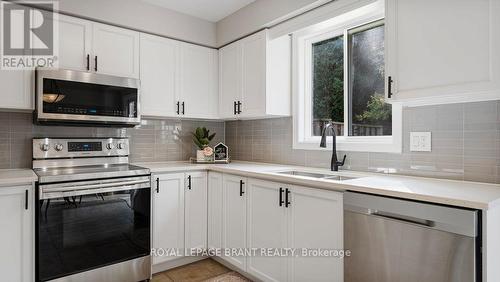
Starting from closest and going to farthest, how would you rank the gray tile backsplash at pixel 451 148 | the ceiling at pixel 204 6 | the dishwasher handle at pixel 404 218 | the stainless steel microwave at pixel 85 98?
the dishwasher handle at pixel 404 218
the gray tile backsplash at pixel 451 148
the stainless steel microwave at pixel 85 98
the ceiling at pixel 204 6

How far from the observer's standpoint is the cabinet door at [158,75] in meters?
2.70

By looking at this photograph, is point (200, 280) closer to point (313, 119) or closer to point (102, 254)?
point (102, 254)

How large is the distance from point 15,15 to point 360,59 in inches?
103

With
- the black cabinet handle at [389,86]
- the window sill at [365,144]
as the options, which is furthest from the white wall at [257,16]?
the window sill at [365,144]

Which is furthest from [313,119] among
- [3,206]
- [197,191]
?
[3,206]

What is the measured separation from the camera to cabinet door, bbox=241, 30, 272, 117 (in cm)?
263

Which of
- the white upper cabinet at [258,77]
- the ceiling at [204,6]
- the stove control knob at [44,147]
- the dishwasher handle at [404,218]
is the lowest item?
the dishwasher handle at [404,218]

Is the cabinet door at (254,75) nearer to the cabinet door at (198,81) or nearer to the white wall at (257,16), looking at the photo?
the white wall at (257,16)

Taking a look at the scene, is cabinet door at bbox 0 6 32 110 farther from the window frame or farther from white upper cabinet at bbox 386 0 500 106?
white upper cabinet at bbox 386 0 500 106

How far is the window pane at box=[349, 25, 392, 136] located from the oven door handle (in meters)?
1.79

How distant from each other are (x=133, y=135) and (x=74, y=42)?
0.94 m

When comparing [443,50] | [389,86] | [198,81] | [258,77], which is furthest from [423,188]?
[198,81]

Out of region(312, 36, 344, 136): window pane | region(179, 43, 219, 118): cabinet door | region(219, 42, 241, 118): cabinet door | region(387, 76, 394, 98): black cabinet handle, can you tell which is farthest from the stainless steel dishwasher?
region(179, 43, 219, 118): cabinet door

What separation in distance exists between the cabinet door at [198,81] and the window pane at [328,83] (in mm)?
1068
